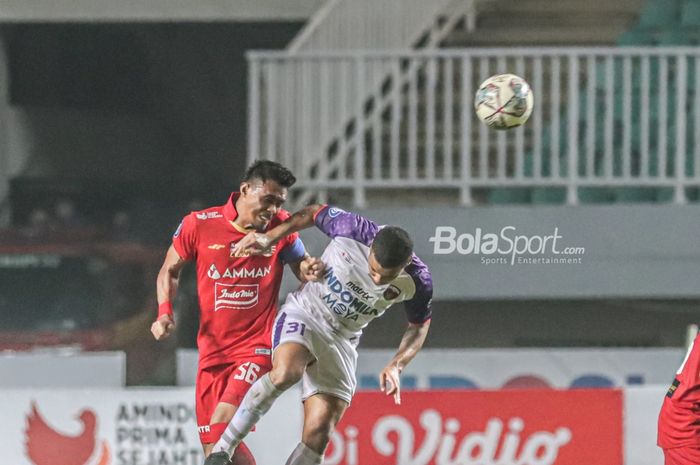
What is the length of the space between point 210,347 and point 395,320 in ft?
15.1

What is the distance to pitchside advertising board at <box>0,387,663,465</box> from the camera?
8258 mm

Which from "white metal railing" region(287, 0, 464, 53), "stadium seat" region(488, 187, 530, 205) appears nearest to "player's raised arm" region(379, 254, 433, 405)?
"stadium seat" region(488, 187, 530, 205)

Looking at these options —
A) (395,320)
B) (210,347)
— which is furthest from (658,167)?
(210,347)

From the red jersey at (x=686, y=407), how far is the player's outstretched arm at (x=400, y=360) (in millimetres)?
1227

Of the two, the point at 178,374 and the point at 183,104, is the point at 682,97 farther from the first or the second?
the point at 183,104

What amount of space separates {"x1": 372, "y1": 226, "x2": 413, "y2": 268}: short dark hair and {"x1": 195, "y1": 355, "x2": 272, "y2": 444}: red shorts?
3.17ft

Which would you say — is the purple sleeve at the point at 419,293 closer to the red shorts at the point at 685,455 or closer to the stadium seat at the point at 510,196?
the red shorts at the point at 685,455

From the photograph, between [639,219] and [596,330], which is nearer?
[639,219]

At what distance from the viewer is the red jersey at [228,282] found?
6.70 meters

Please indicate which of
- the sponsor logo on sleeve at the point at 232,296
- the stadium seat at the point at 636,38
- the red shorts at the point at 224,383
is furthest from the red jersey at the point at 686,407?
the stadium seat at the point at 636,38

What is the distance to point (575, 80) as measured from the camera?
10.3 m

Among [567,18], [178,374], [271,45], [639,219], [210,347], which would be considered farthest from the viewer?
[271,45]

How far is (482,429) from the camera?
8.28m

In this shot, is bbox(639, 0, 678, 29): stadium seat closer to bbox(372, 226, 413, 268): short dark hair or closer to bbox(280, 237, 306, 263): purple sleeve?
bbox(280, 237, 306, 263): purple sleeve
